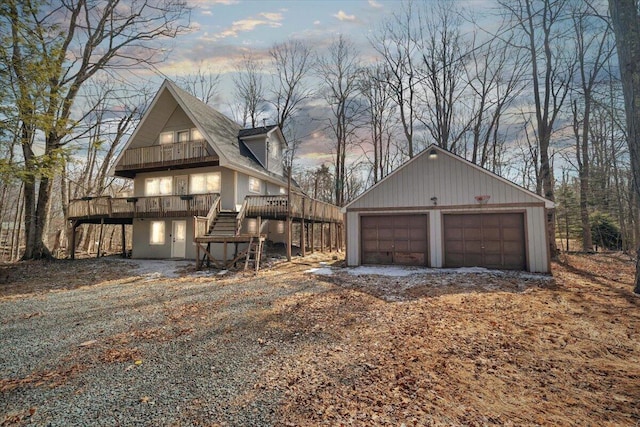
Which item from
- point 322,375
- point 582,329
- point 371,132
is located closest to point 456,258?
point 582,329

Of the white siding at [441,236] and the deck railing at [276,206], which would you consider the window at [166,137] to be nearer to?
the deck railing at [276,206]

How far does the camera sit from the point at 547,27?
1548 centimetres

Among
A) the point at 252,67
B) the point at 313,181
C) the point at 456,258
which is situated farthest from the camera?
the point at 313,181

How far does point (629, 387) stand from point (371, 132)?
24.8 meters

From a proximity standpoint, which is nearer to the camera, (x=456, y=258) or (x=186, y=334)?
(x=186, y=334)

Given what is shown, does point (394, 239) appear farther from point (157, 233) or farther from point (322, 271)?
point (157, 233)

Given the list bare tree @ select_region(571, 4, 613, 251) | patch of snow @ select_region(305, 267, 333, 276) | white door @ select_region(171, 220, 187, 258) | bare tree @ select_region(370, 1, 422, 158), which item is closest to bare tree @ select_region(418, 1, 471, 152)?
bare tree @ select_region(370, 1, 422, 158)

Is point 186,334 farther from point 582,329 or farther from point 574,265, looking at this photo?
point 574,265

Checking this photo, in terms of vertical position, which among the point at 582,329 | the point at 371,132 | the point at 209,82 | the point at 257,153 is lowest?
the point at 582,329

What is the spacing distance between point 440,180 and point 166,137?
1520cm

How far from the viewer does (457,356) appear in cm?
411

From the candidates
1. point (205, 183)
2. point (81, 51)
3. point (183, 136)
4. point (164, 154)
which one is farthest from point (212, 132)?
point (81, 51)

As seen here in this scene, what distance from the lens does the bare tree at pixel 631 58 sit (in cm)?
727

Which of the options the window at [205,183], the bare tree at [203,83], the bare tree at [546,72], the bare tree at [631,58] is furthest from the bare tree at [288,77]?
the bare tree at [631,58]
